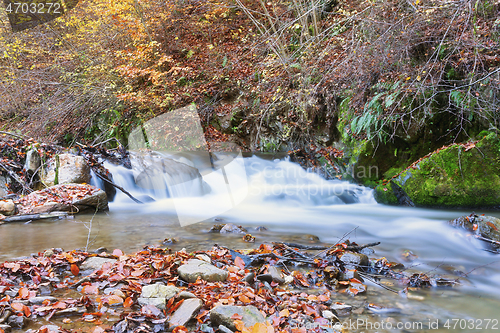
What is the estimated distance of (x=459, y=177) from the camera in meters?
6.26

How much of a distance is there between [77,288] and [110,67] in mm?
12564

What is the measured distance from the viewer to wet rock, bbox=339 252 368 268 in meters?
3.45

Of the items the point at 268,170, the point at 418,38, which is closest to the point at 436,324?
the point at 418,38

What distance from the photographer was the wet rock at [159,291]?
238 centimetres

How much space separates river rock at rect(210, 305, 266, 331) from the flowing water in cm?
88

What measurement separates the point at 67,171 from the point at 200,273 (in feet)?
Answer: 21.5

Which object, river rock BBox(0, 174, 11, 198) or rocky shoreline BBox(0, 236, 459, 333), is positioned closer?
rocky shoreline BBox(0, 236, 459, 333)

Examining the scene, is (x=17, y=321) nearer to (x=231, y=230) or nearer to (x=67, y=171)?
(x=231, y=230)

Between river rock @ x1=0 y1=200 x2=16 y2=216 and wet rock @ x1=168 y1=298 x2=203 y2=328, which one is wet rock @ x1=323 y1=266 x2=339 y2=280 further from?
river rock @ x1=0 y1=200 x2=16 y2=216

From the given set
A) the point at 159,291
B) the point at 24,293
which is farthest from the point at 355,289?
the point at 24,293

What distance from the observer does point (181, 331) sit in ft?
6.52

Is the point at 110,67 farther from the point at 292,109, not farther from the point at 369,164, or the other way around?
the point at 369,164

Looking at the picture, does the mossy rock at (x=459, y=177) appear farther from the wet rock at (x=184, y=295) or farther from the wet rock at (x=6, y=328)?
the wet rock at (x=6, y=328)

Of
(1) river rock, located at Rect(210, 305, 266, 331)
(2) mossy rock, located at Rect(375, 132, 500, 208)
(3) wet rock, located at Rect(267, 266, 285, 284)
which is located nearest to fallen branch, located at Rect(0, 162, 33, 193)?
(3) wet rock, located at Rect(267, 266, 285, 284)
